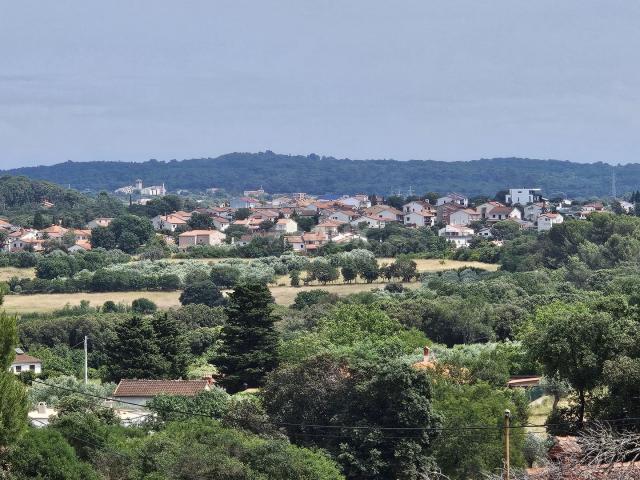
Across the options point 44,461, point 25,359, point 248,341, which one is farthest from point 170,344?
point 44,461

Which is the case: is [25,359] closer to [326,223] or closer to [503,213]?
[326,223]

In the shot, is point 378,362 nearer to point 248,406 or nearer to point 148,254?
point 248,406

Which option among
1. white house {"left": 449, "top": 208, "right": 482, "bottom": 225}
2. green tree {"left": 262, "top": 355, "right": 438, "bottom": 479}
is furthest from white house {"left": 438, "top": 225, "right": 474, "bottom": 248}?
→ green tree {"left": 262, "top": 355, "right": 438, "bottom": 479}

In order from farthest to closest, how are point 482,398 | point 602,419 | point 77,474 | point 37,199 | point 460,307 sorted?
point 37,199 → point 460,307 → point 482,398 → point 602,419 → point 77,474

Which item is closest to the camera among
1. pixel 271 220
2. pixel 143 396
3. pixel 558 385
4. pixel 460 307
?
pixel 558 385

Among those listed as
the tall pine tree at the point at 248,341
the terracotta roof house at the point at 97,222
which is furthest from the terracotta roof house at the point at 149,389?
the terracotta roof house at the point at 97,222

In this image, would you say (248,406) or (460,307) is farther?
(460,307)

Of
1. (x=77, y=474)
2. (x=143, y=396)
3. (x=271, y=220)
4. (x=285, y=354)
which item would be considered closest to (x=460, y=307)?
(x=285, y=354)
